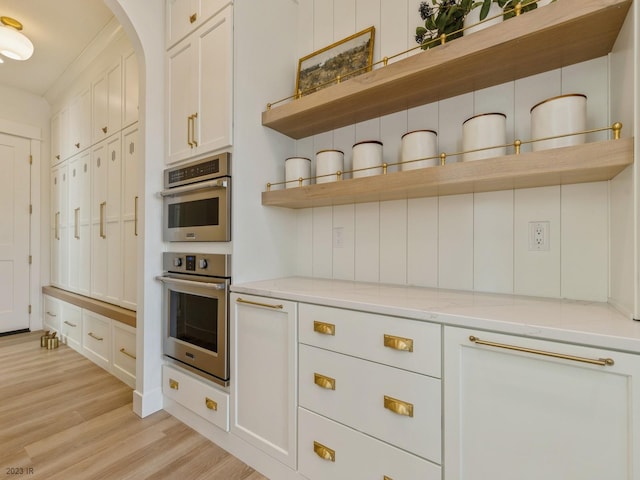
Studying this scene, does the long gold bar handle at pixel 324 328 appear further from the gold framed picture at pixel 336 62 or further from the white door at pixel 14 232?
the white door at pixel 14 232

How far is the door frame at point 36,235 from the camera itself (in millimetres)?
3758

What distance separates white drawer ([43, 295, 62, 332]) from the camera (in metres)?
3.47

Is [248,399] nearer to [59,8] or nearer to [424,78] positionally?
[424,78]

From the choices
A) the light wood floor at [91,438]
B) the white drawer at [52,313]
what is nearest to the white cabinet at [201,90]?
the light wood floor at [91,438]

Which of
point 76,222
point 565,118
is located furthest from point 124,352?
point 565,118

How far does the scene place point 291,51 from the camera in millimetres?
2002

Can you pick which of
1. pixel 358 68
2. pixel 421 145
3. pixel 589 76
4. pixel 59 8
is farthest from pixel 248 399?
pixel 59 8

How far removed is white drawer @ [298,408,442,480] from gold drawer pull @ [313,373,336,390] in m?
0.14

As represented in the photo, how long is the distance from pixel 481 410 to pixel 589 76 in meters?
1.28

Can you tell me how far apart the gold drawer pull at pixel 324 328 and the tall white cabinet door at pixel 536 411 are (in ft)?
1.39

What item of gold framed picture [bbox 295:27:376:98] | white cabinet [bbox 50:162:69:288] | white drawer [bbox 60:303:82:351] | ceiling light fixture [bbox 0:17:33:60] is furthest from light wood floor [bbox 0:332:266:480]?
ceiling light fixture [bbox 0:17:33:60]

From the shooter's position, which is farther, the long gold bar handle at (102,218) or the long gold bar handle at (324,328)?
the long gold bar handle at (102,218)

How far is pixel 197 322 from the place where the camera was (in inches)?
71.7

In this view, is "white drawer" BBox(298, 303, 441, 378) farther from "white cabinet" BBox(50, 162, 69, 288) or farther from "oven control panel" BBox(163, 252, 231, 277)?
"white cabinet" BBox(50, 162, 69, 288)
